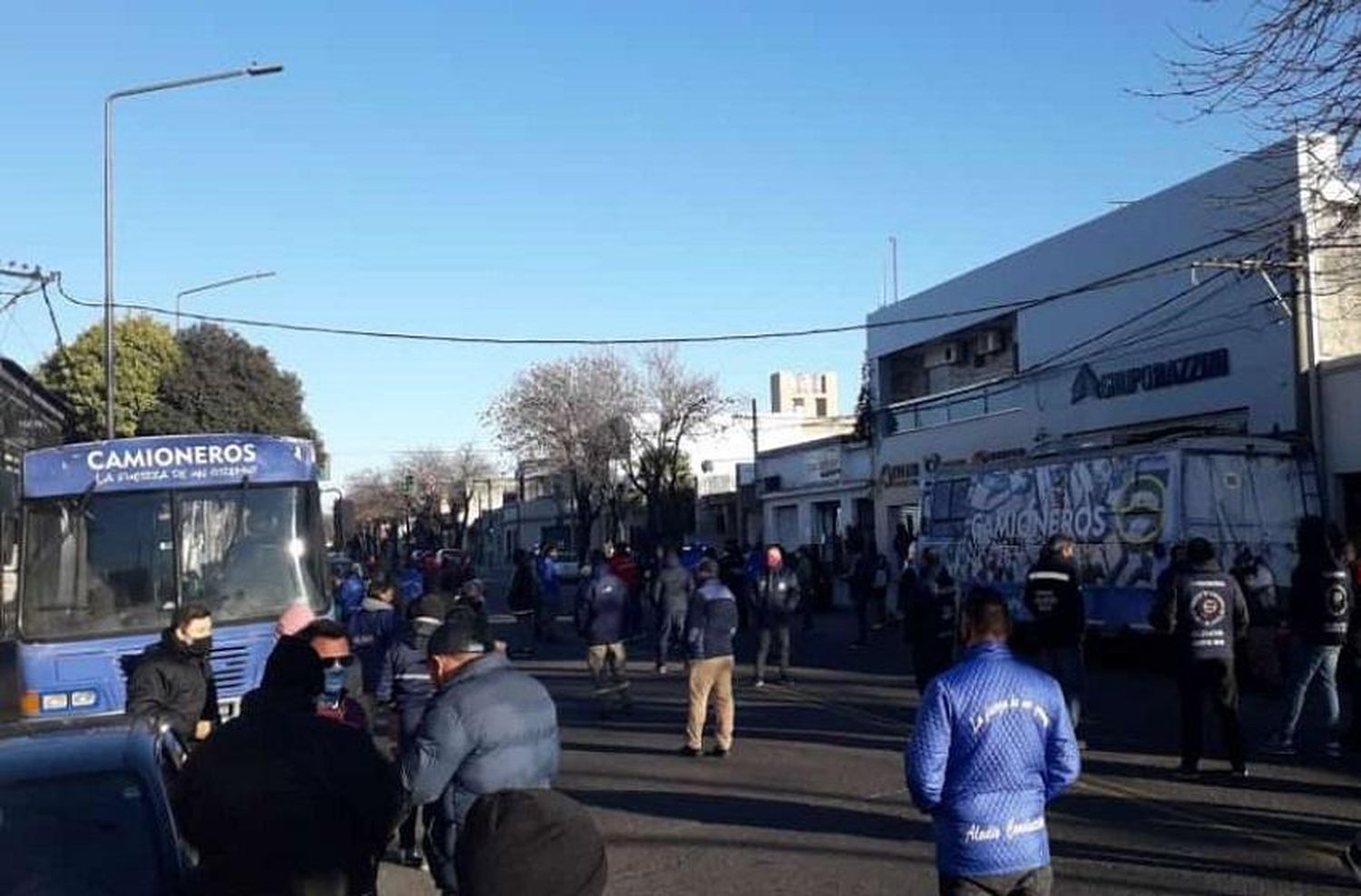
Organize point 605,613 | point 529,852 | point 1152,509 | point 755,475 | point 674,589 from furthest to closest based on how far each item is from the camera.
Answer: point 755,475, point 1152,509, point 674,589, point 605,613, point 529,852

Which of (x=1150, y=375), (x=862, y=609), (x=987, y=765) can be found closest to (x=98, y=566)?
(x=987, y=765)

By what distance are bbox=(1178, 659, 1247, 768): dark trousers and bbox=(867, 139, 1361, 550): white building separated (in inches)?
174

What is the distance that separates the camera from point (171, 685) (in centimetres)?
853

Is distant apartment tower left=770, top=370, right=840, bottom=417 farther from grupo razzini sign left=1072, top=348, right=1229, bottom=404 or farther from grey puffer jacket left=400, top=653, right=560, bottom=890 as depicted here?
grey puffer jacket left=400, top=653, right=560, bottom=890

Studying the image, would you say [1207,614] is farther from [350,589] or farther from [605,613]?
[350,589]

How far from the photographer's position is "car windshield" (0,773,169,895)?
16.2ft

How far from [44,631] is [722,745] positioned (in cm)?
559

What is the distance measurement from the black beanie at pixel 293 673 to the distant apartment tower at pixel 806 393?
10768cm

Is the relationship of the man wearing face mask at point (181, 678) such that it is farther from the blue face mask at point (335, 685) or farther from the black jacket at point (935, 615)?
the black jacket at point (935, 615)

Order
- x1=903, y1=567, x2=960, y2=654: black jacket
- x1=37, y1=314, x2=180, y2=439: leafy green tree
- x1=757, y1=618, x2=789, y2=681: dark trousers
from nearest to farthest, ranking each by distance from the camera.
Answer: x1=903, y1=567, x2=960, y2=654: black jacket → x1=757, y1=618, x2=789, y2=681: dark trousers → x1=37, y1=314, x2=180, y2=439: leafy green tree

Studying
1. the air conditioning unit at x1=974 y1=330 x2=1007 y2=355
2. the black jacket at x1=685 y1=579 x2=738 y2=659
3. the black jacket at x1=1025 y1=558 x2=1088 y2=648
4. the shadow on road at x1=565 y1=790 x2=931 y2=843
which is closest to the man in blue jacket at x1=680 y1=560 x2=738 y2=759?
the black jacket at x1=685 y1=579 x2=738 y2=659

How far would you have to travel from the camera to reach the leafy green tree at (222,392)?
52281 millimetres

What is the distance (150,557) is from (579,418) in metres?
50.2

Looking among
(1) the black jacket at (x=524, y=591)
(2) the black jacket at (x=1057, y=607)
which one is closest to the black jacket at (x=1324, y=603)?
(2) the black jacket at (x=1057, y=607)
